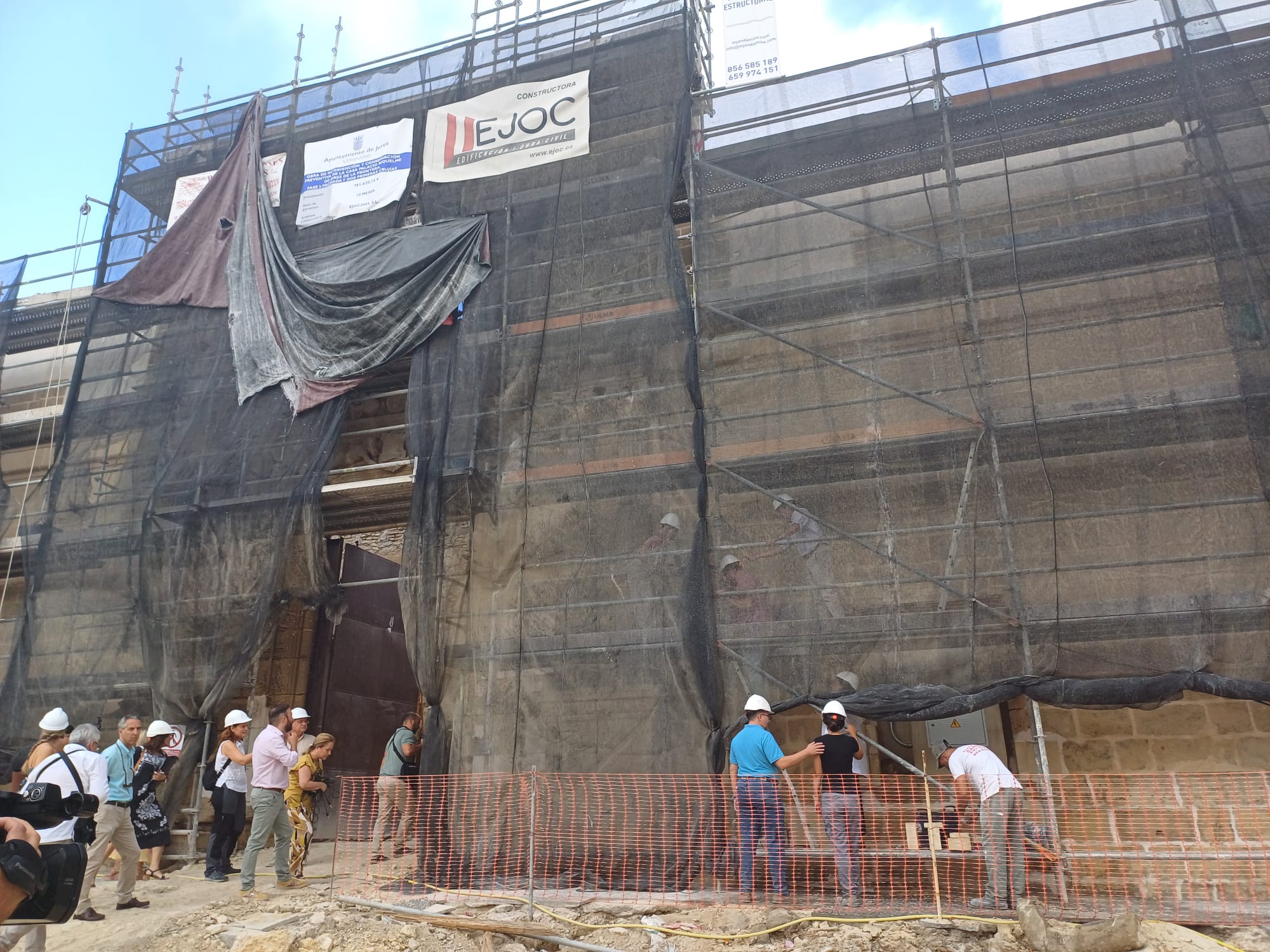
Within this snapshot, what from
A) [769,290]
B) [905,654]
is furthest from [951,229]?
[905,654]

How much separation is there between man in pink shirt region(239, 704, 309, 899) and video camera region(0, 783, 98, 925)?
3536mm

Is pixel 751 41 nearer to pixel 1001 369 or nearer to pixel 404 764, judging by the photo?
pixel 1001 369

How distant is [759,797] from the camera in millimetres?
6668

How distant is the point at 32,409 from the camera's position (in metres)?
13.0

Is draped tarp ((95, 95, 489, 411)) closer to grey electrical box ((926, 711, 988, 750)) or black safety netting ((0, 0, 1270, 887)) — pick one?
black safety netting ((0, 0, 1270, 887))

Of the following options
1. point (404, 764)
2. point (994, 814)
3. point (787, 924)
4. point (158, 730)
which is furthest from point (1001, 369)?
point (158, 730)

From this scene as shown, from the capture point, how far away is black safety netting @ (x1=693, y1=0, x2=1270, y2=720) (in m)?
7.55

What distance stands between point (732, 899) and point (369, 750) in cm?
859

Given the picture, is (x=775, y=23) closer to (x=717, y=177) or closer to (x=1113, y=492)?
(x=717, y=177)

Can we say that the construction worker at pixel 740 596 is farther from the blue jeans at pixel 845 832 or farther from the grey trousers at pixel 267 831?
the grey trousers at pixel 267 831

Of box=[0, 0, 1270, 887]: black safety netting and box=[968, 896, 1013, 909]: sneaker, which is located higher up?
box=[0, 0, 1270, 887]: black safety netting

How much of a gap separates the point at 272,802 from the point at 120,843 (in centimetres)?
108

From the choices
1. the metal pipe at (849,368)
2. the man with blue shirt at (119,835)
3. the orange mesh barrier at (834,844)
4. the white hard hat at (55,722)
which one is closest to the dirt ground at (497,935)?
the man with blue shirt at (119,835)

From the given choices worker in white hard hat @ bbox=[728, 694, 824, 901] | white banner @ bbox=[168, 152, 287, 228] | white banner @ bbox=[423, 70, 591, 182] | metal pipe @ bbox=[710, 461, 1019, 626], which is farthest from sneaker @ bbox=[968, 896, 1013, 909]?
white banner @ bbox=[168, 152, 287, 228]
